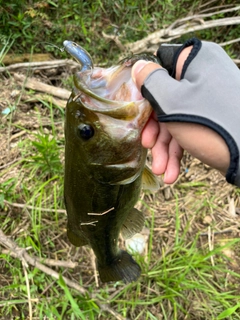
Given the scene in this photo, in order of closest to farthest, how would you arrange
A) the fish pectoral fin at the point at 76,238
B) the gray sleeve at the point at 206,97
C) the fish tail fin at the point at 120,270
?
the gray sleeve at the point at 206,97, the fish pectoral fin at the point at 76,238, the fish tail fin at the point at 120,270

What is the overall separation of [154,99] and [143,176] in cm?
73

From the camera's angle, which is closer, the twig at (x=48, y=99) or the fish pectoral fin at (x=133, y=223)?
the fish pectoral fin at (x=133, y=223)

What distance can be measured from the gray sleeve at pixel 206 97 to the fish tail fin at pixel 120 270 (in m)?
1.34

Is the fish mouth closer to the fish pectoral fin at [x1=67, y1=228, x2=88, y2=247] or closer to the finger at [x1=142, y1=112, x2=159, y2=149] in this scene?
the finger at [x1=142, y1=112, x2=159, y2=149]

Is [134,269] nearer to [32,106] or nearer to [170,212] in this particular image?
[170,212]

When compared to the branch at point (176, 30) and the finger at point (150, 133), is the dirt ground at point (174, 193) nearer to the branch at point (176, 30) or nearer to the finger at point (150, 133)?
the branch at point (176, 30)

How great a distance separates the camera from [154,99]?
1430mm

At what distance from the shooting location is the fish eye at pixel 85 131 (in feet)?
5.20

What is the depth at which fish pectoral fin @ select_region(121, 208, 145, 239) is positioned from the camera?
2.30 metres

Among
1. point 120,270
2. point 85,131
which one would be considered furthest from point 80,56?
point 120,270

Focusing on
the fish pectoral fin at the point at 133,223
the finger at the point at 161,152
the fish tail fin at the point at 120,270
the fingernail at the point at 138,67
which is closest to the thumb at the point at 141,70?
the fingernail at the point at 138,67

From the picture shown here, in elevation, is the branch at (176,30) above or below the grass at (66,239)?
above

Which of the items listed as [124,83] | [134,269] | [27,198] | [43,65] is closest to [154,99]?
[124,83]

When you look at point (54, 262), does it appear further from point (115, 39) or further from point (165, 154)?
point (115, 39)
